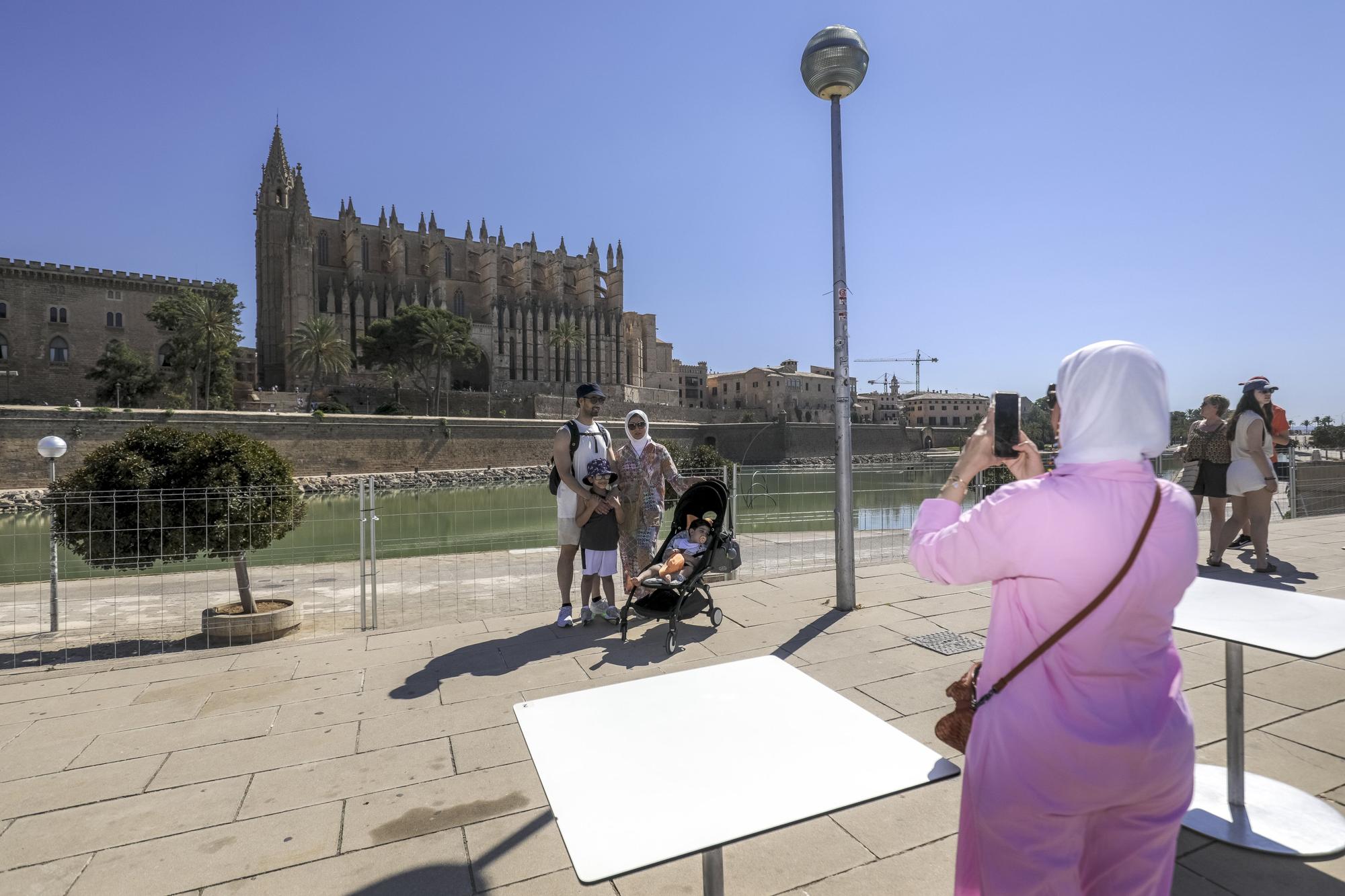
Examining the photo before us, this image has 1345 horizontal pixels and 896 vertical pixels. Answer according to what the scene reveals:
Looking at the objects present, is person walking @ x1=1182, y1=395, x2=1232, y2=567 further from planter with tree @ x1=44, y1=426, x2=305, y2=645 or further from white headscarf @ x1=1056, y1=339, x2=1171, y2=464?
planter with tree @ x1=44, y1=426, x2=305, y2=645

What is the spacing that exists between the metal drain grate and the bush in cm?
489

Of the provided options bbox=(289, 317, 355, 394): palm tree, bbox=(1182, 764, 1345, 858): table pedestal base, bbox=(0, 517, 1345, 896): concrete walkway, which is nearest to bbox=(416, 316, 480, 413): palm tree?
bbox=(289, 317, 355, 394): palm tree

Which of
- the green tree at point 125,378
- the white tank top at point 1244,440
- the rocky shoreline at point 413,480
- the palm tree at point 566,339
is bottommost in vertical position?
the rocky shoreline at point 413,480

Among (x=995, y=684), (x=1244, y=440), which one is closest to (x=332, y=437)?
(x=1244, y=440)

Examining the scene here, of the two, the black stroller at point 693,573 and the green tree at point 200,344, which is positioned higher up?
the green tree at point 200,344

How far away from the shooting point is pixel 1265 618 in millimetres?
2307

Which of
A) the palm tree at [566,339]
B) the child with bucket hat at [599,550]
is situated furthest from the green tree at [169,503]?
the palm tree at [566,339]

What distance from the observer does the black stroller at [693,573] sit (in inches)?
176

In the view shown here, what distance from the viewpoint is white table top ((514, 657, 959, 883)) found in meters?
1.22

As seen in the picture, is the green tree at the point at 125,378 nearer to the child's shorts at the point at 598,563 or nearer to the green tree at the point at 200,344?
the green tree at the point at 200,344

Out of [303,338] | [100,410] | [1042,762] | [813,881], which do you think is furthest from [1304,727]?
[303,338]

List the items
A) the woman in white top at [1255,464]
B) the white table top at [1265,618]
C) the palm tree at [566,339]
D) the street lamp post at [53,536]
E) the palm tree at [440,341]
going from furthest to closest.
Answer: the palm tree at [566,339]
the palm tree at [440,341]
the woman in white top at [1255,464]
the street lamp post at [53,536]
the white table top at [1265,618]

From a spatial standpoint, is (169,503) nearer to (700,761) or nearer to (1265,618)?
(700,761)

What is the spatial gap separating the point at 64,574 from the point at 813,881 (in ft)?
40.7
